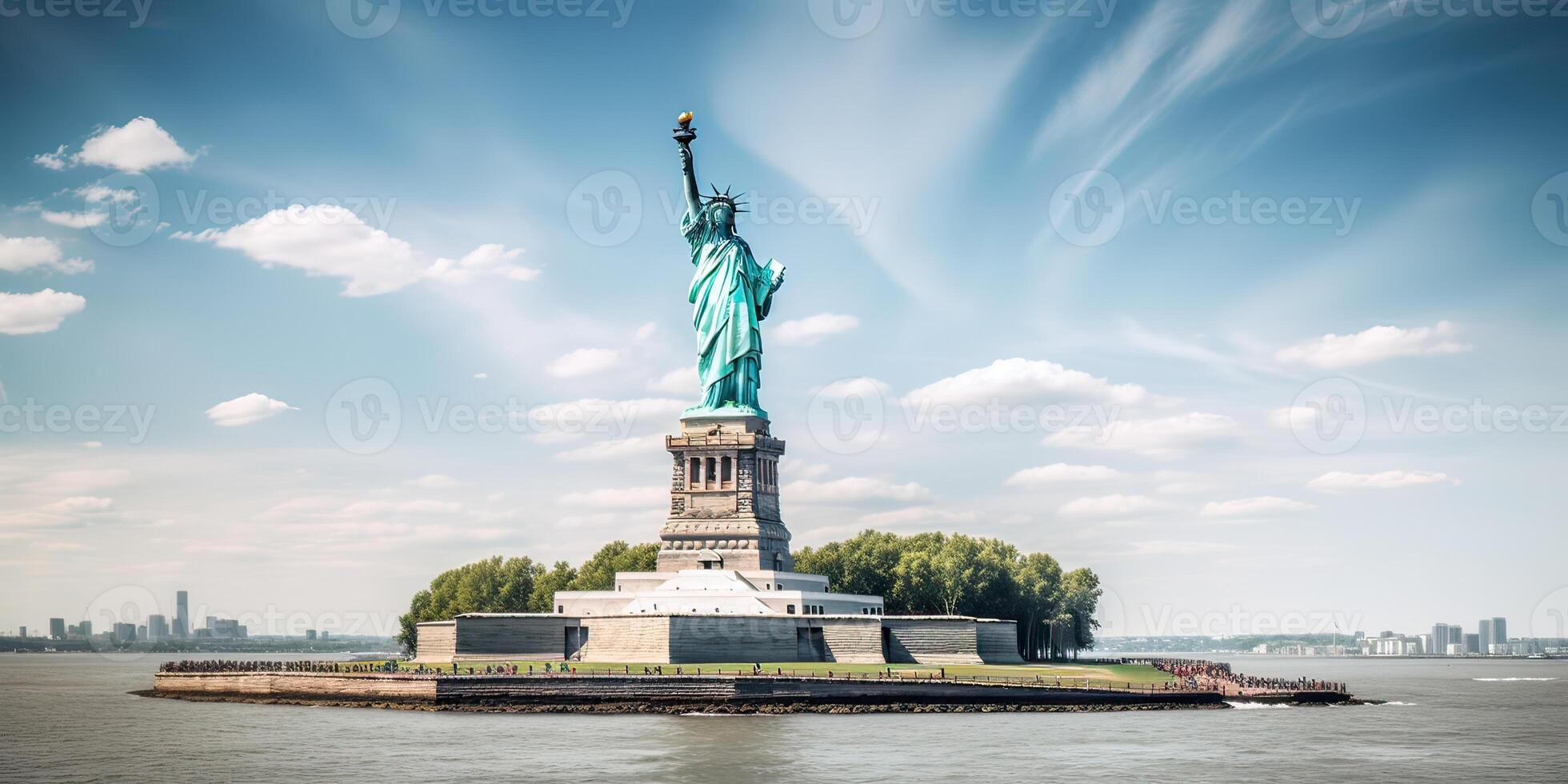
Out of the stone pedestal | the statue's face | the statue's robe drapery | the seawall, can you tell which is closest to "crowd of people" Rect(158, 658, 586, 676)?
the seawall

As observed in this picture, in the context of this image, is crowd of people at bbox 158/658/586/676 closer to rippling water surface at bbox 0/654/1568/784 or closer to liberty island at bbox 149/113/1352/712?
liberty island at bbox 149/113/1352/712

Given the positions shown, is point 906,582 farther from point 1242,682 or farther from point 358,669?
point 358,669

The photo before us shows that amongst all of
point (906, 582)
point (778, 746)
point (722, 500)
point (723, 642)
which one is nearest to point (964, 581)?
point (906, 582)

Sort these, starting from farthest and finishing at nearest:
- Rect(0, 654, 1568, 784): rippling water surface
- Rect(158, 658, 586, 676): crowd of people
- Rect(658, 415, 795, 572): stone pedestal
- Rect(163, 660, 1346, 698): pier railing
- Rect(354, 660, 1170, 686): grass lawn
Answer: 1. Rect(658, 415, 795, 572): stone pedestal
2. Rect(354, 660, 1170, 686): grass lawn
3. Rect(158, 658, 586, 676): crowd of people
4. Rect(163, 660, 1346, 698): pier railing
5. Rect(0, 654, 1568, 784): rippling water surface

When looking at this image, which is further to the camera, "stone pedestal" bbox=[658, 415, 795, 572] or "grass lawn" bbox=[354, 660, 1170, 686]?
"stone pedestal" bbox=[658, 415, 795, 572]

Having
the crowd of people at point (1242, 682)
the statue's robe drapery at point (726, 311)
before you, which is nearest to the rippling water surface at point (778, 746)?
the crowd of people at point (1242, 682)

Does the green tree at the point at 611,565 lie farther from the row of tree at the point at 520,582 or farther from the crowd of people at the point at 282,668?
the crowd of people at the point at 282,668
